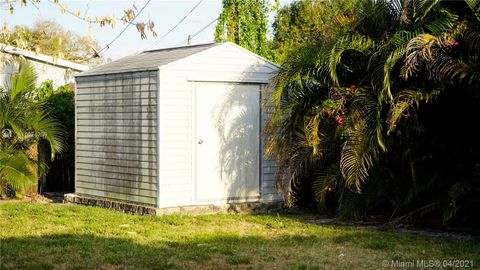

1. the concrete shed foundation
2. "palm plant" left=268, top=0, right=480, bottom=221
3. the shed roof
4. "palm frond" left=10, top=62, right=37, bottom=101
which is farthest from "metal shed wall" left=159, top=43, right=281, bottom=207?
Result: "palm frond" left=10, top=62, right=37, bottom=101

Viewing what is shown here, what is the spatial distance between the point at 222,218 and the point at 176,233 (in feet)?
5.27

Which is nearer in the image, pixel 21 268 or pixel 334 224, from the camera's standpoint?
pixel 21 268

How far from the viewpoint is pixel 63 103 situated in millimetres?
13742

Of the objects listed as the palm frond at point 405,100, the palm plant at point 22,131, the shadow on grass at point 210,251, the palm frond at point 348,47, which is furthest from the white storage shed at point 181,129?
the palm frond at point 405,100

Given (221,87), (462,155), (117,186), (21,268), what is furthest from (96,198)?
(462,155)

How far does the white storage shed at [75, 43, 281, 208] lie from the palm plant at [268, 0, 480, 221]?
83 centimetres

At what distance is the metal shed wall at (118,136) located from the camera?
10742 mm

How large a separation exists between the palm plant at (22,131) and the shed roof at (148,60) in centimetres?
122

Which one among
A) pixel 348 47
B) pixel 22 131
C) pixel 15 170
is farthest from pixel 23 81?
pixel 348 47

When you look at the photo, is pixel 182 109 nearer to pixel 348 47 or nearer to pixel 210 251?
pixel 348 47

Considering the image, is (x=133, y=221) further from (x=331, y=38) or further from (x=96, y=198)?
(x=331, y=38)

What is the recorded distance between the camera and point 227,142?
1127cm

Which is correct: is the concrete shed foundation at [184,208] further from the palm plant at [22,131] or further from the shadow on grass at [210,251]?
the shadow on grass at [210,251]

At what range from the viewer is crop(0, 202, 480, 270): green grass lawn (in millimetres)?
7254
